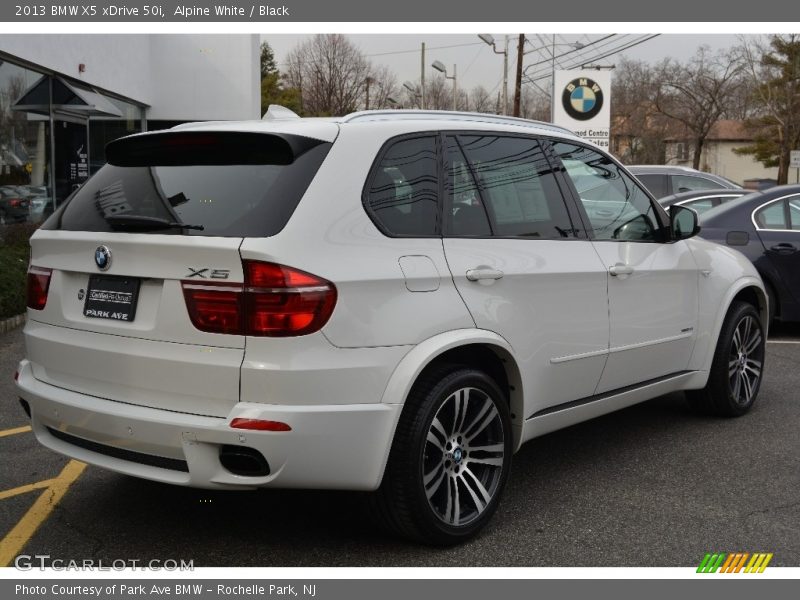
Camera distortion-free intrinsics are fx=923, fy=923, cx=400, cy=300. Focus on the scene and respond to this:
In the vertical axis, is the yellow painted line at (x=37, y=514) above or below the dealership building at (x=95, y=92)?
below

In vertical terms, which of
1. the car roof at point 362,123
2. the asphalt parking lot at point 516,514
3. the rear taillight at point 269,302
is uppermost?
the car roof at point 362,123

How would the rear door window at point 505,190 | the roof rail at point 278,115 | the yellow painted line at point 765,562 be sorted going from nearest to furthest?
the yellow painted line at point 765,562 < the rear door window at point 505,190 < the roof rail at point 278,115

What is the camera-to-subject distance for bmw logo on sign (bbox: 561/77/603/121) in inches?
960

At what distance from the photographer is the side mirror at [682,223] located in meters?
5.42

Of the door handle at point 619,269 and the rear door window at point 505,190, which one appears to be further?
the door handle at point 619,269

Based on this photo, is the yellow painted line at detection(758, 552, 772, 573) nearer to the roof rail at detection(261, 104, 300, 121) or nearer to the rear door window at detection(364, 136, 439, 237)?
the rear door window at detection(364, 136, 439, 237)

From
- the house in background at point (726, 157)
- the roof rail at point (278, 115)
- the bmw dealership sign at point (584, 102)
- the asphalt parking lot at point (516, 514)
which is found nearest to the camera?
the asphalt parking lot at point (516, 514)

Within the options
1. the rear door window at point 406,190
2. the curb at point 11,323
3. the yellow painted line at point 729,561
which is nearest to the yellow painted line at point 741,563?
the yellow painted line at point 729,561

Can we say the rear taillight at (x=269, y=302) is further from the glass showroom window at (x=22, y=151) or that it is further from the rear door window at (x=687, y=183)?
the rear door window at (x=687, y=183)

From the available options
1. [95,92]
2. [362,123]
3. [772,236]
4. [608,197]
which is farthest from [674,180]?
[95,92]

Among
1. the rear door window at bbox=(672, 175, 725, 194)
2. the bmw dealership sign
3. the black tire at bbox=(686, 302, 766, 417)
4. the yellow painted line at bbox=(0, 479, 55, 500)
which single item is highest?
the bmw dealership sign

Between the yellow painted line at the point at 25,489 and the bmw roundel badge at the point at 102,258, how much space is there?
1.50 m

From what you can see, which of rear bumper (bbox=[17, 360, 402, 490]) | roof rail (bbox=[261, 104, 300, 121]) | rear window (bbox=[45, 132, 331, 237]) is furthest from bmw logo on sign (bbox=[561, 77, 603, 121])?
rear bumper (bbox=[17, 360, 402, 490])

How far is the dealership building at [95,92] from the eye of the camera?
14.9 metres
